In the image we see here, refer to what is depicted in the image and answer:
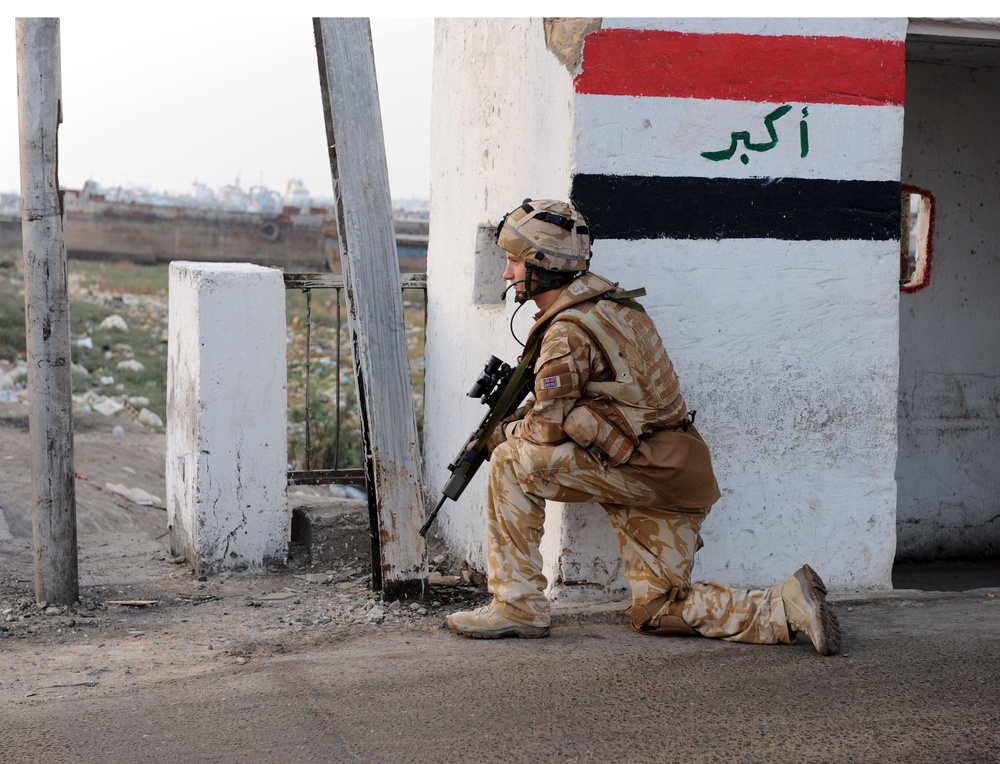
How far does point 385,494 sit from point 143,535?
2.73 metres

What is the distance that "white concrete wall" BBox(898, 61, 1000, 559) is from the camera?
598cm

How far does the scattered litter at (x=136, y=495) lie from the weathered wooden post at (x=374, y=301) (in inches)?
133

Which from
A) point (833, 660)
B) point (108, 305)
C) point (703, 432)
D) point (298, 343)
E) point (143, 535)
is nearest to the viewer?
point (833, 660)

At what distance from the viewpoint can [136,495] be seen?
767cm

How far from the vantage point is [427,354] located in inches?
249

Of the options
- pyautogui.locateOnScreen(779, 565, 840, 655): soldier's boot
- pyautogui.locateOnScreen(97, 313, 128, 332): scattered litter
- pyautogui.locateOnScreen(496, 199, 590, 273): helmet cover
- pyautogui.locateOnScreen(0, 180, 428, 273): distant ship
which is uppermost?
pyautogui.locateOnScreen(0, 180, 428, 273): distant ship

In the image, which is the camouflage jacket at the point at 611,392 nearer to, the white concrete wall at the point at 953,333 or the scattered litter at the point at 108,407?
the white concrete wall at the point at 953,333

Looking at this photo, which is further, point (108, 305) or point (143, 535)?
point (108, 305)

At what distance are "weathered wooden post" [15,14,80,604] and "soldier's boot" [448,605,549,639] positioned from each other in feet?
6.24

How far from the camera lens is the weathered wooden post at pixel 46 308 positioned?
4.38 meters

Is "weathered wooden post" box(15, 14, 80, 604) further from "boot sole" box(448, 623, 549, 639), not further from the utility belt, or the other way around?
the utility belt

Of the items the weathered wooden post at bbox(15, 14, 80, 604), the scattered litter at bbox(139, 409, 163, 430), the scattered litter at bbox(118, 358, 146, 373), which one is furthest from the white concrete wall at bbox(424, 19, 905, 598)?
the scattered litter at bbox(118, 358, 146, 373)

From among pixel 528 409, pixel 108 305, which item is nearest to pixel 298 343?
pixel 108 305

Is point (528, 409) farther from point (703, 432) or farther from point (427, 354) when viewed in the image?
point (427, 354)
